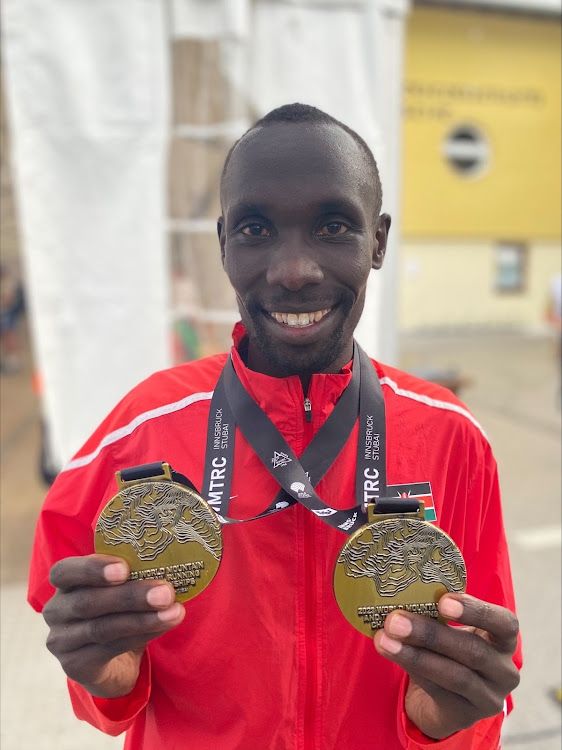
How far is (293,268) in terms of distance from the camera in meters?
1.02

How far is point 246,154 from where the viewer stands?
3.58 ft

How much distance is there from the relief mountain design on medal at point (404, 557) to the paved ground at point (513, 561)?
6.03 ft

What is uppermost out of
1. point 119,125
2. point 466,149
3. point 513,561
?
point 466,149

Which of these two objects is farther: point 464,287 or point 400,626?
point 464,287

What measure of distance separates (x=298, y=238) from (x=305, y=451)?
14.0 inches

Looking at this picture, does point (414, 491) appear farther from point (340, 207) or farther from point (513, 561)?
point (513, 561)

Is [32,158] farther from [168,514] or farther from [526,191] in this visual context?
[526,191]

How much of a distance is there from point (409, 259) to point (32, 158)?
10.4m

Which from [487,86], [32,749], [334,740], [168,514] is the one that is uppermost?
[487,86]

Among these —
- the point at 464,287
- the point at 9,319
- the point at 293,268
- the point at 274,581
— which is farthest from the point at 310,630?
→ the point at 464,287

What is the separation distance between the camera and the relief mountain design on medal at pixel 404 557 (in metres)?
0.96

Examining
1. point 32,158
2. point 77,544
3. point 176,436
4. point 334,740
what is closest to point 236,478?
point 176,436

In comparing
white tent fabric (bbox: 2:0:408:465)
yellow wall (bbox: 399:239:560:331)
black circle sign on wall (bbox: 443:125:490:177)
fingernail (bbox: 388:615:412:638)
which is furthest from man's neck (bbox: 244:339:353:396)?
black circle sign on wall (bbox: 443:125:490:177)

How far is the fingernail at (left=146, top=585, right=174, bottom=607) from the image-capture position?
863 mm
